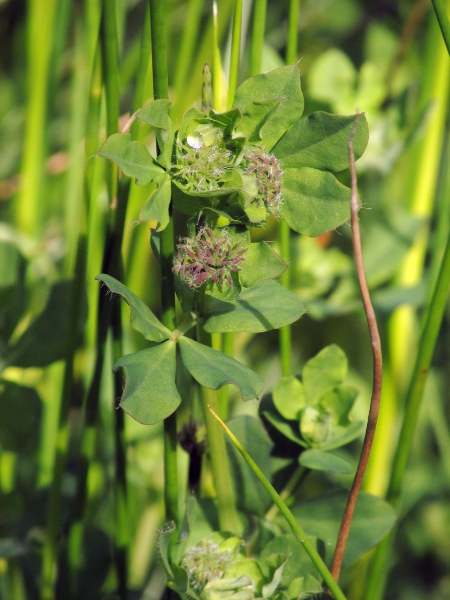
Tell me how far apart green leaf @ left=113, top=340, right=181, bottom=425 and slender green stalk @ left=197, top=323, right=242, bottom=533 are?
6 centimetres

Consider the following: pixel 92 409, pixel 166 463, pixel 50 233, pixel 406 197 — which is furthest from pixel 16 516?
pixel 406 197

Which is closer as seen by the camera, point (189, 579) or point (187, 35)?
point (189, 579)

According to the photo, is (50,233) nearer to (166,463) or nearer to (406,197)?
(406,197)

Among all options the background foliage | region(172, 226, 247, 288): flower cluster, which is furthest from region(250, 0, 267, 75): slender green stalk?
region(172, 226, 247, 288): flower cluster

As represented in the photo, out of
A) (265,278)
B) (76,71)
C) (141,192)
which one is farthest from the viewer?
(76,71)

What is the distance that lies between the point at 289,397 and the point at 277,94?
29 centimetres

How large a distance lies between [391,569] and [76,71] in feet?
3.47

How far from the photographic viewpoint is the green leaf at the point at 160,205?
453 millimetres

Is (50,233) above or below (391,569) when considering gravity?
above

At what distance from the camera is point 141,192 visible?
90 cm

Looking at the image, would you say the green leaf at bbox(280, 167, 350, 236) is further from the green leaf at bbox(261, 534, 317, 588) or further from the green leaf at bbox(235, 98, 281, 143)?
the green leaf at bbox(261, 534, 317, 588)

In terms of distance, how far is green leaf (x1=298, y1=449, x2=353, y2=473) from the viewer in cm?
58

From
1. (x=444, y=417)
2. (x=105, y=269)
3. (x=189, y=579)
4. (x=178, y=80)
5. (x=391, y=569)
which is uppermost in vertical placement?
(x=178, y=80)

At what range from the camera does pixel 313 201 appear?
53 centimetres
